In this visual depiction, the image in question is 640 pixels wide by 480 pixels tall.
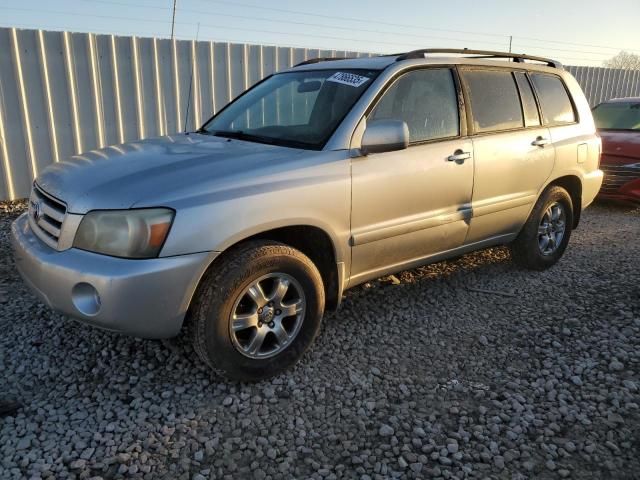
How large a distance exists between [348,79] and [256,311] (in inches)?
66.5

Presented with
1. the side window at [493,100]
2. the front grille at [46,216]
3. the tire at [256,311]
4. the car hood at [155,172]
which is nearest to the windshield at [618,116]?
the side window at [493,100]

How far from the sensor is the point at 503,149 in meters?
3.94

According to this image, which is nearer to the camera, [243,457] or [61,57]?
[243,457]

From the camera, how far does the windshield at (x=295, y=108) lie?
10.6ft

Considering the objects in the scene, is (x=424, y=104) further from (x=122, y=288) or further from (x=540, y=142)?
(x=122, y=288)

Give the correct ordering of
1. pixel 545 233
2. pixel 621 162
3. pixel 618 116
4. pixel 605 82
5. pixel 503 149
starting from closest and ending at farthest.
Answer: pixel 503 149 < pixel 545 233 < pixel 621 162 < pixel 618 116 < pixel 605 82

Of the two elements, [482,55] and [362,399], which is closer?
[362,399]

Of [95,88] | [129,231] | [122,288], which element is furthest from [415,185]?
[95,88]

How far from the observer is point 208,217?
2.50 meters

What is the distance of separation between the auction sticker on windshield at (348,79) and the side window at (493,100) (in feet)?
3.06

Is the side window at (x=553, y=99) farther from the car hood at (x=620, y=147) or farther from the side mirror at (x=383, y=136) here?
the car hood at (x=620, y=147)

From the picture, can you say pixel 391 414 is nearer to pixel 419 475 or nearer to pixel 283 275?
pixel 419 475

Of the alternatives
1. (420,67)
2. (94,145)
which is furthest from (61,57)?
(420,67)

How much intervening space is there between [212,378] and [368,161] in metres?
1.57
